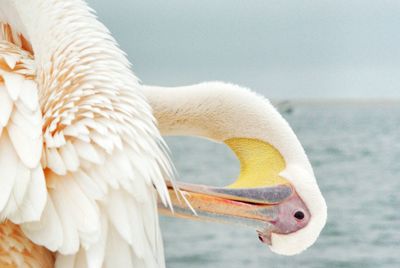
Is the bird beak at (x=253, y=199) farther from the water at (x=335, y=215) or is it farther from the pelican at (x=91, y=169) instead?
the water at (x=335, y=215)

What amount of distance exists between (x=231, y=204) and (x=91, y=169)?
29.8 inches

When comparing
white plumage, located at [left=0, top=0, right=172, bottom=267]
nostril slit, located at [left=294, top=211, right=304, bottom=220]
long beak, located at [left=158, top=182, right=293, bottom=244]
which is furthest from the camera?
nostril slit, located at [left=294, top=211, right=304, bottom=220]

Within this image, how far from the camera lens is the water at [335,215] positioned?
1662cm

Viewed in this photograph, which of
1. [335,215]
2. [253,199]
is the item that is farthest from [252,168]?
[335,215]

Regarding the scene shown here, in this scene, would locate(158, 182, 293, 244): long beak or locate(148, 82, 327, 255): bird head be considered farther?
locate(148, 82, 327, 255): bird head

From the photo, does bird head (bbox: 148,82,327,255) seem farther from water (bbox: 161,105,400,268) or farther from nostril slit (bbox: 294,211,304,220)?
water (bbox: 161,105,400,268)

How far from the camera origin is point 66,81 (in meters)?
2.61

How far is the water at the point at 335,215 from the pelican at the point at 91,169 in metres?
7.55

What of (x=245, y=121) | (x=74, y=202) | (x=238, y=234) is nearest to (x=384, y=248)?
(x=238, y=234)

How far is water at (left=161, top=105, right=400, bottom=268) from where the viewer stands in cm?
1662

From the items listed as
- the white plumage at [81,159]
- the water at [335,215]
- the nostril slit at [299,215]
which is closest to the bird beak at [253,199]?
the nostril slit at [299,215]

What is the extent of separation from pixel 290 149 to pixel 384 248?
1434cm

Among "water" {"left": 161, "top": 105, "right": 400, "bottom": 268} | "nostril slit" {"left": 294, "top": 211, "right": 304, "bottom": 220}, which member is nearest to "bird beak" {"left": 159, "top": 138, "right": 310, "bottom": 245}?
"nostril slit" {"left": 294, "top": 211, "right": 304, "bottom": 220}

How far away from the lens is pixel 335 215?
855 inches
